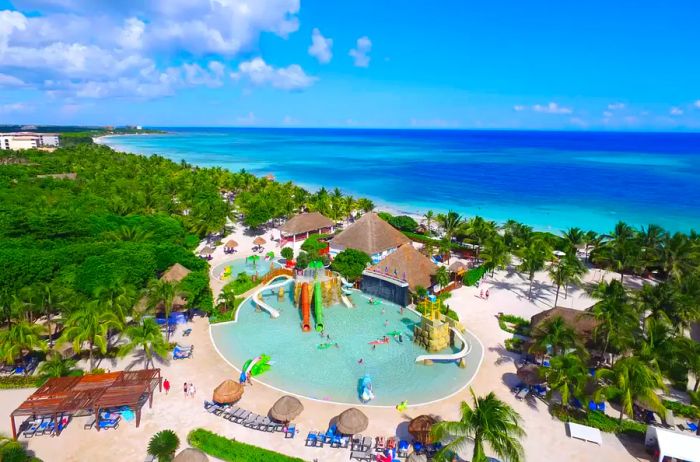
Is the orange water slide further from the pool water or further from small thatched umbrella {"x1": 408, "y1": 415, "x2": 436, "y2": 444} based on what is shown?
small thatched umbrella {"x1": 408, "y1": 415, "x2": 436, "y2": 444}

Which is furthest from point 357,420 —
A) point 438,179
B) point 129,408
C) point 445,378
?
point 438,179

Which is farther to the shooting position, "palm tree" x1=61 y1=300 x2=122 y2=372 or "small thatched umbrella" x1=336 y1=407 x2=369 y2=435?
"palm tree" x1=61 y1=300 x2=122 y2=372

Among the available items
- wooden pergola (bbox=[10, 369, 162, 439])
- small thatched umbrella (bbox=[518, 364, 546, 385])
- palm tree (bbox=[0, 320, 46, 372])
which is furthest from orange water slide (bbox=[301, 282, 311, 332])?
palm tree (bbox=[0, 320, 46, 372])

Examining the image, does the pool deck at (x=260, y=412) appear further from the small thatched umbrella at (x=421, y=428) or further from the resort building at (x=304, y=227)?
the resort building at (x=304, y=227)

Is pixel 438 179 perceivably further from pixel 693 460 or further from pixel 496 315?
pixel 693 460

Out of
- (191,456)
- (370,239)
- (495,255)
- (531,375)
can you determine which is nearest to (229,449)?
(191,456)

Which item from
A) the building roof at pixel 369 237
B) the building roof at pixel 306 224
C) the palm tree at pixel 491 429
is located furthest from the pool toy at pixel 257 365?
the building roof at pixel 306 224
